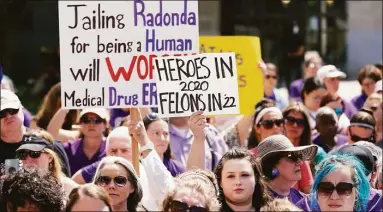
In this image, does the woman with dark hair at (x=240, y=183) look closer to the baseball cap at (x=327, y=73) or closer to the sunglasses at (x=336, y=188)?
the sunglasses at (x=336, y=188)

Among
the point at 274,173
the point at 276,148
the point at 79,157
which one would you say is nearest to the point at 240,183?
the point at 274,173

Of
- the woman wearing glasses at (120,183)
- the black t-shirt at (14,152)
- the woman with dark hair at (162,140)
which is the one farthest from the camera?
the woman with dark hair at (162,140)

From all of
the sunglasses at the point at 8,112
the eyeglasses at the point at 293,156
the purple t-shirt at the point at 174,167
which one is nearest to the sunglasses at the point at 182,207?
the eyeglasses at the point at 293,156

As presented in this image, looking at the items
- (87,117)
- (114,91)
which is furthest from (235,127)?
(114,91)

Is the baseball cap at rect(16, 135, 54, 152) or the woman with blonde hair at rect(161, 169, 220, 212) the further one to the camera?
the baseball cap at rect(16, 135, 54, 152)

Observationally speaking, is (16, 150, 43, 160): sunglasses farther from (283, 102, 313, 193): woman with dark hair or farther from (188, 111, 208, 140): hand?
(283, 102, 313, 193): woman with dark hair

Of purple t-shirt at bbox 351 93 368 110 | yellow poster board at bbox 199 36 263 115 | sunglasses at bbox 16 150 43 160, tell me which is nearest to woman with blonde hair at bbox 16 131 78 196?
sunglasses at bbox 16 150 43 160

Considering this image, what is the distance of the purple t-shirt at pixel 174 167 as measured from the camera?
9328 mm

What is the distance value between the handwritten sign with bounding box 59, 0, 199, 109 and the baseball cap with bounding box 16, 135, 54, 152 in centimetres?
32

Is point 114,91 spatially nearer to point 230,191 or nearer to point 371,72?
point 230,191

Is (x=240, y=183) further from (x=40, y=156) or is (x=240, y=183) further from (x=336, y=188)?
(x=40, y=156)

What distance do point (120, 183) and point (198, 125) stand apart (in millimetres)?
1470

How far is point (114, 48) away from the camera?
9172mm

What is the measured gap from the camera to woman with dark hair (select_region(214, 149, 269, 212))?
7.38 metres
